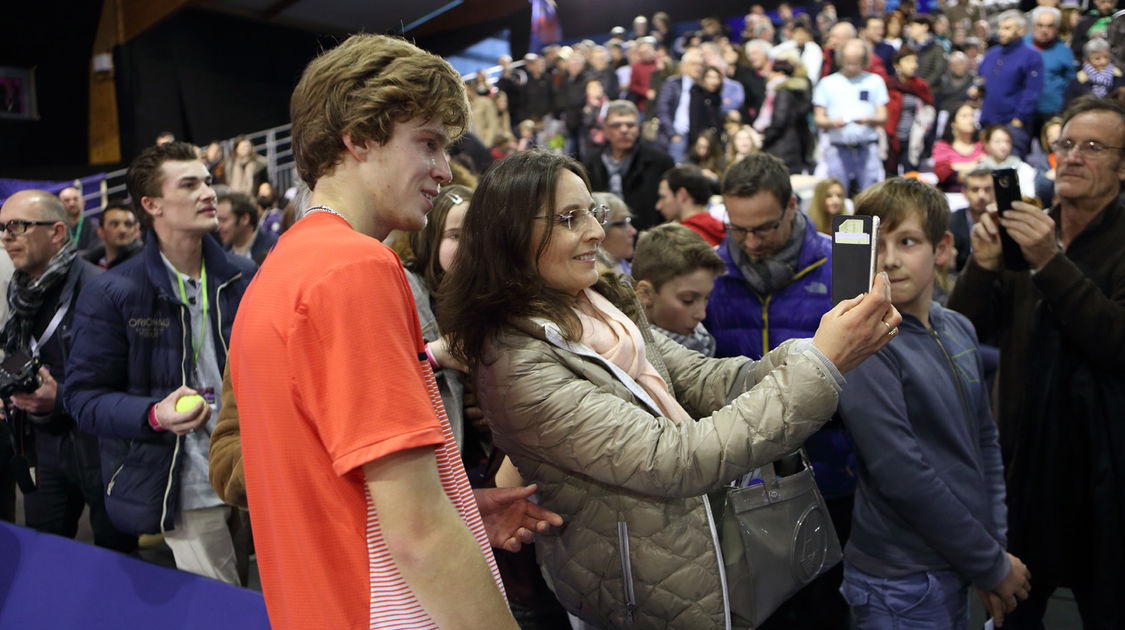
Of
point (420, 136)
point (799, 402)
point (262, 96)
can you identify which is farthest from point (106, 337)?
point (262, 96)

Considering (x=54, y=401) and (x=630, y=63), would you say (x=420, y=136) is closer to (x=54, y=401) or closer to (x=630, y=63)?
(x=54, y=401)

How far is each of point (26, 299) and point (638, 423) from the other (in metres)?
2.95

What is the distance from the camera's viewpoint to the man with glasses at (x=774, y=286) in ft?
8.91

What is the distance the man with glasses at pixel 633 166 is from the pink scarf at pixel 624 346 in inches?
169

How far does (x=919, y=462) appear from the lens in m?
1.91

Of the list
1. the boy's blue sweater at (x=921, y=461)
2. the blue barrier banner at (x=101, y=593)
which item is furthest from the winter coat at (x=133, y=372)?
the boy's blue sweater at (x=921, y=461)

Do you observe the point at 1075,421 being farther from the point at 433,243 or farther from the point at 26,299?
the point at 26,299

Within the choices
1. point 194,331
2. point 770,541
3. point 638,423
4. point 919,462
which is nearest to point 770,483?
point 770,541

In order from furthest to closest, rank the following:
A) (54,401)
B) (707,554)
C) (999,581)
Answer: (54,401)
(999,581)
(707,554)

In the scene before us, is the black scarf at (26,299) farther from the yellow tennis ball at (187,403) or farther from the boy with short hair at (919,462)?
the boy with short hair at (919,462)

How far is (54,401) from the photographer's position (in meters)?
3.32

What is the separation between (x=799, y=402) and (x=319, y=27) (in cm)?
212

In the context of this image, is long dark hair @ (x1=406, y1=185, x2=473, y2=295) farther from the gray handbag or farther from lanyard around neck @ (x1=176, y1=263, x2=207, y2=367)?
the gray handbag

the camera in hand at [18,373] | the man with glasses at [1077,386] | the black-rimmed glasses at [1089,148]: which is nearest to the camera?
the man with glasses at [1077,386]
